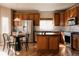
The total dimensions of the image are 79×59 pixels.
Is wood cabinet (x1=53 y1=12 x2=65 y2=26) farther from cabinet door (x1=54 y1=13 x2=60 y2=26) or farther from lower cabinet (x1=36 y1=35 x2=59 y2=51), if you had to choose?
lower cabinet (x1=36 y1=35 x2=59 y2=51)

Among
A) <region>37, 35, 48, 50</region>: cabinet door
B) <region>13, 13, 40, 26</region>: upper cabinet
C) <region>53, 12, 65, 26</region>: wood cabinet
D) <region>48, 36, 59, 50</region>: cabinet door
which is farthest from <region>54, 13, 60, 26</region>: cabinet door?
<region>37, 35, 48, 50</region>: cabinet door

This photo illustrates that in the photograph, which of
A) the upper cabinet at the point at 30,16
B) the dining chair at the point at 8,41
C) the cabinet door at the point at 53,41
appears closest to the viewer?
the dining chair at the point at 8,41

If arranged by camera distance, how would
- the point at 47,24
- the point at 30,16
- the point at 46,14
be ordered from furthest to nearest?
the point at 30,16 < the point at 47,24 < the point at 46,14

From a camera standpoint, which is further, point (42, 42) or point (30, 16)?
point (42, 42)

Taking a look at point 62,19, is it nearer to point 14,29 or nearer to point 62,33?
point 62,33

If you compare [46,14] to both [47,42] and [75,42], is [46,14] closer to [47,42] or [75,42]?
[75,42]

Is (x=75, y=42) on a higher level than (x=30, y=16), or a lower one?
lower

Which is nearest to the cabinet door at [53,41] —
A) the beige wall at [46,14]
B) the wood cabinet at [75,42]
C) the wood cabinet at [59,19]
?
the wood cabinet at [75,42]

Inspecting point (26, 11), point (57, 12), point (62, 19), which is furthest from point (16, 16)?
point (62, 19)

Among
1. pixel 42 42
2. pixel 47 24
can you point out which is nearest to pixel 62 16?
pixel 47 24

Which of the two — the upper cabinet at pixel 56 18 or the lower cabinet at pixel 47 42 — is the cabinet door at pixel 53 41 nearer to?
the lower cabinet at pixel 47 42

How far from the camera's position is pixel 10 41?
9.49 ft

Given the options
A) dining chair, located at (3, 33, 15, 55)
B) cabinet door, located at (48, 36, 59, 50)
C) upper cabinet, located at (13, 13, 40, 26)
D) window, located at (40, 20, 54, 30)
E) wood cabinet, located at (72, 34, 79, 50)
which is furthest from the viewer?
cabinet door, located at (48, 36, 59, 50)

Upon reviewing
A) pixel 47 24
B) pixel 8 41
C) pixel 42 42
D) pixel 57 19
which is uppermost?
pixel 57 19
